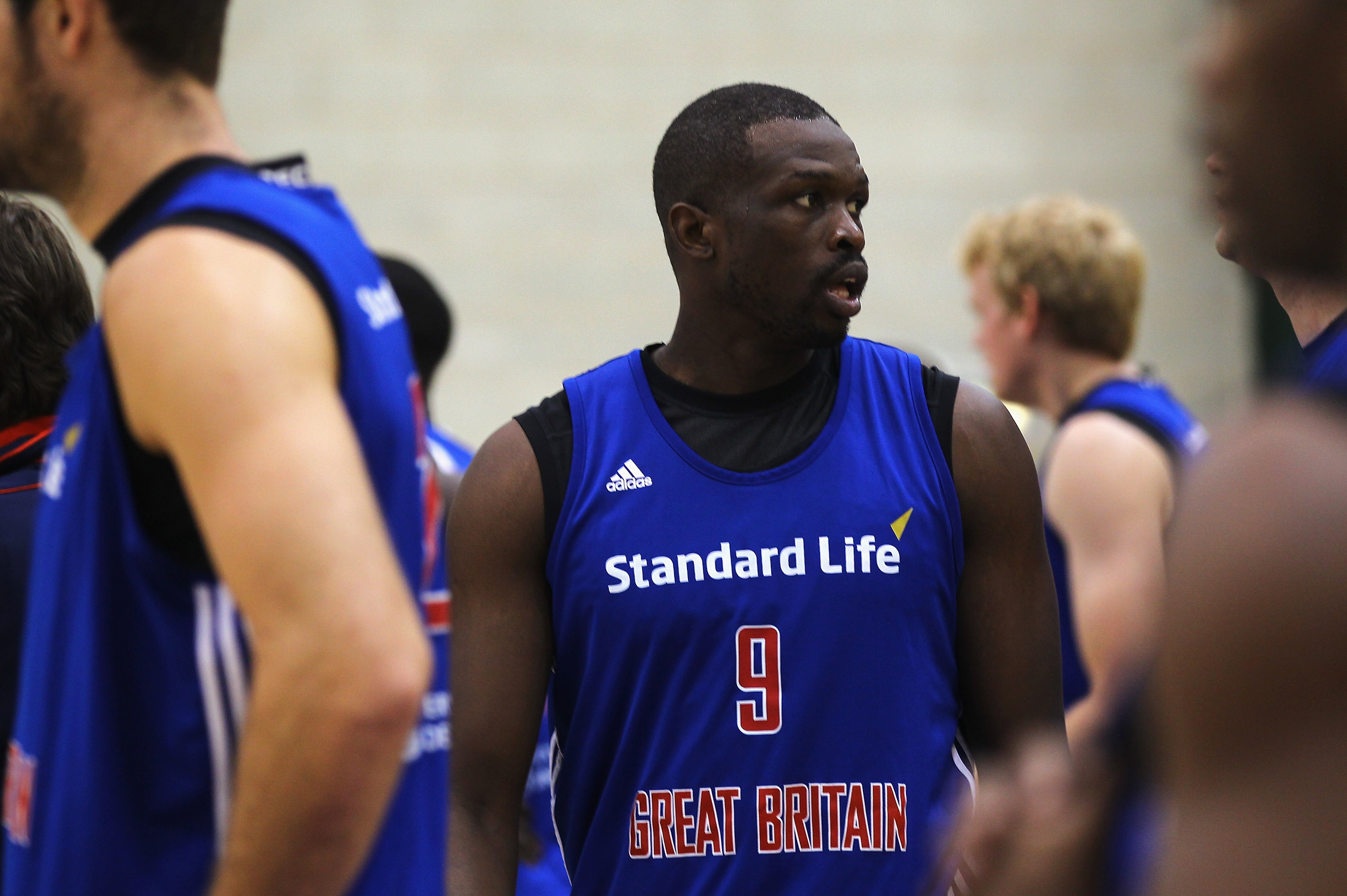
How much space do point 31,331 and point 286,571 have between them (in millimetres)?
1520

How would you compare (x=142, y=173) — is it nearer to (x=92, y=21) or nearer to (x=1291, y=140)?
(x=92, y=21)

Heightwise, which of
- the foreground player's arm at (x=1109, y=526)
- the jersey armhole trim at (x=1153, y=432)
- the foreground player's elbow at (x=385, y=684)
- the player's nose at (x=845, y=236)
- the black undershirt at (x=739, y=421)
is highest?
the player's nose at (x=845, y=236)

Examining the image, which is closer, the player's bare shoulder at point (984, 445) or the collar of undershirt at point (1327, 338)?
the collar of undershirt at point (1327, 338)

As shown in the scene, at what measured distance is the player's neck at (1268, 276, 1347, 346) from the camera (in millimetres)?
2143

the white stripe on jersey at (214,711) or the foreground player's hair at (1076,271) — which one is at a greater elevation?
the foreground player's hair at (1076,271)

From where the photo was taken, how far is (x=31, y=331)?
8.96ft

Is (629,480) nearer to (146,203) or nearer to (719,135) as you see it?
(719,135)

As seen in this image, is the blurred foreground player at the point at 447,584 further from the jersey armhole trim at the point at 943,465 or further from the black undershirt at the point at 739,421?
the jersey armhole trim at the point at 943,465

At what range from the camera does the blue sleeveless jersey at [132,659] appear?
1.59 meters

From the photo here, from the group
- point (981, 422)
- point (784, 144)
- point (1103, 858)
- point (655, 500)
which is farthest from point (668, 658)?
point (1103, 858)

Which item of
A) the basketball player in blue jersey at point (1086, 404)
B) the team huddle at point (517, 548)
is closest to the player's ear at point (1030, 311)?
the basketball player in blue jersey at point (1086, 404)

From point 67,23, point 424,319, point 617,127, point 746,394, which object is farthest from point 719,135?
point 617,127

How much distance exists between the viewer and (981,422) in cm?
263

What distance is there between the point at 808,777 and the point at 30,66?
1525 mm
